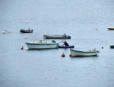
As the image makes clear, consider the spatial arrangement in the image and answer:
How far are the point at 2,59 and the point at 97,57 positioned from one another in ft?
37.4

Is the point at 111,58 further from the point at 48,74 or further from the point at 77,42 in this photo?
the point at 77,42

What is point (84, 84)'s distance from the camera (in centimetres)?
2631

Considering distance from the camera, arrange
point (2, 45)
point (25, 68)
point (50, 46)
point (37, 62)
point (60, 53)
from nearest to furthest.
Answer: point (25, 68), point (37, 62), point (60, 53), point (50, 46), point (2, 45)

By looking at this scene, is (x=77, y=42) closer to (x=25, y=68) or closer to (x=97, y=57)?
(x=97, y=57)

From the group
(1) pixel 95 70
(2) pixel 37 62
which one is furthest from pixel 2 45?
(1) pixel 95 70

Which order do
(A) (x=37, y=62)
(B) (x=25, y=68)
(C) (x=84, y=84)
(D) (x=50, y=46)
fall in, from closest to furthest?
(C) (x=84, y=84) → (B) (x=25, y=68) → (A) (x=37, y=62) → (D) (x=50, y=46)

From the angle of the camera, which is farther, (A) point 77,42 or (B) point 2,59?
(A) point 77,42

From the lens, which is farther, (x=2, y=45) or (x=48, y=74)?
(x=2, y=45)

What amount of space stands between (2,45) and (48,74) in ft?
61.8

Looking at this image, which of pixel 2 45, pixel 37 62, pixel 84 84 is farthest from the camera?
pixel 2 45

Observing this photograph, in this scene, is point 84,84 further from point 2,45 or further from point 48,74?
point 2,45

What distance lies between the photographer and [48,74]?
2891 cm

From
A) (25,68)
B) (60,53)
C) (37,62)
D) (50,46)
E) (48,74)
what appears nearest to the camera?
(48,74)

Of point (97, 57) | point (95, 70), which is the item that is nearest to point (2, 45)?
point (97, 57)
